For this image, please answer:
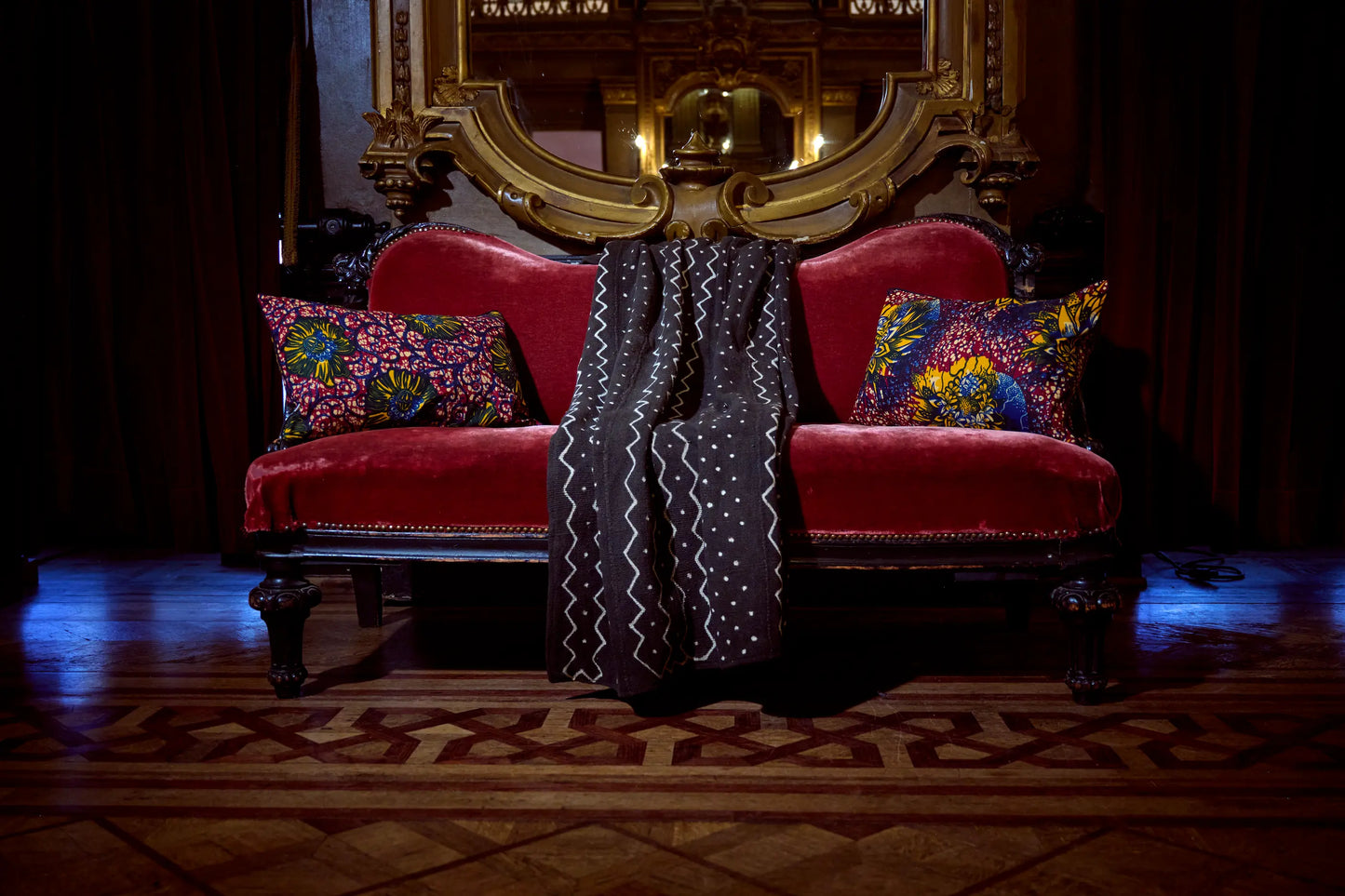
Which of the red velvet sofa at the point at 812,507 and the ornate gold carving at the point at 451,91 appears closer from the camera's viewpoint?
the red velvet sofa at the point at 812,507

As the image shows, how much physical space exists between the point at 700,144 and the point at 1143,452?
1.59 metres

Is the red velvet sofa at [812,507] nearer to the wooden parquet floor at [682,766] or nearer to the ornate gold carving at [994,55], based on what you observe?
the wooden parquet floor at [682,766]

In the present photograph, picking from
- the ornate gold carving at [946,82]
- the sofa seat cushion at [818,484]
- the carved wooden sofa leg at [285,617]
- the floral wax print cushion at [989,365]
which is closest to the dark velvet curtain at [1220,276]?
the ornate gold carving at [946,82]

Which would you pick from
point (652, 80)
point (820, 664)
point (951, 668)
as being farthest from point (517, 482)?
point (652, 80)

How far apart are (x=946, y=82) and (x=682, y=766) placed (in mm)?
2044

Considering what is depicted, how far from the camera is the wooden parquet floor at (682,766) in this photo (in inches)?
45.9

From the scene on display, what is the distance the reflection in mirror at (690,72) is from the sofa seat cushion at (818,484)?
1.26 m

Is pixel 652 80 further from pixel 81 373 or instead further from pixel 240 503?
pixel 81 373

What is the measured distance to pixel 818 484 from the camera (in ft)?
5.51

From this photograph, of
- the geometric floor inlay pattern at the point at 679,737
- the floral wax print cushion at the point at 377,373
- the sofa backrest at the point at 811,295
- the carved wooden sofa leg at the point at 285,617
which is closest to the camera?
the geometric floor inlay pattern at the point at 679,737

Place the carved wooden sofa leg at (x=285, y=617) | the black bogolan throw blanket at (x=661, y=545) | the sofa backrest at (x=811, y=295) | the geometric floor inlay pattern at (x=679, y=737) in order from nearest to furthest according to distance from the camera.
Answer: the geometric floor inlay pattern at (x=679, y=737)
the black bogolan throw blanket at (x=661, y=545)
the carved wooden sofa leg at (x=285, y=617)
the sofa backrest at (x=811, y=295)

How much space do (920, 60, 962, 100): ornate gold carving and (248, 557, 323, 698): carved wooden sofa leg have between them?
205 cm

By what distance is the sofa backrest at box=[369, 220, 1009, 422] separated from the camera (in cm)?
228

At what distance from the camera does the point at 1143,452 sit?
9.66 feet
